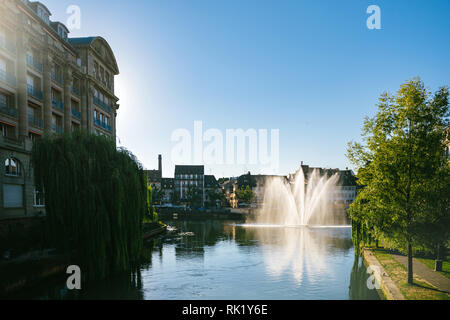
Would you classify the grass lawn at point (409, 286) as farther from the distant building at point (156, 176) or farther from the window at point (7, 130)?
the distant building at point (156, 176)

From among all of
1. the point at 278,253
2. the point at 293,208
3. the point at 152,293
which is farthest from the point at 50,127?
the point at 293,208

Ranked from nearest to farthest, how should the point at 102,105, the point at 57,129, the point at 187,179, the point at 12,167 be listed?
the point at 12,167 < the point at 57,129 < the point at 102,105 < the point at 187,179

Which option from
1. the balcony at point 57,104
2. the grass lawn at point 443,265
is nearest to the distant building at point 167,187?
the balcony at point 57,104

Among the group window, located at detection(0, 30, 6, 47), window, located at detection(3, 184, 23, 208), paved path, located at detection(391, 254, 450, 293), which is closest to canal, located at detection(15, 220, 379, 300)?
paved path, located at detection(391, 254, 450, 293)

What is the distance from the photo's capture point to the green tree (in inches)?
647

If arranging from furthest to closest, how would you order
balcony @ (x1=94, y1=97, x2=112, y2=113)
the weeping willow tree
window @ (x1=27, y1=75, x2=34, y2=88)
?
1. balcony @ (x1=94, y1=97, x2=112, y2=113)
2. window @ (x1=27, y1=75, x2=34, y2=88)
3. the weeping willow tree

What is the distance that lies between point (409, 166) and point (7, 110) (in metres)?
34.0

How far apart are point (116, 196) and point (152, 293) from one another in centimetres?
632

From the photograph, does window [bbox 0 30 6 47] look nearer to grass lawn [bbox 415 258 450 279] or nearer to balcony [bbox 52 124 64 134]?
balcony [bbox 52 124 64 134]

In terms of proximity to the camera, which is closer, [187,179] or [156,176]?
[187,179]

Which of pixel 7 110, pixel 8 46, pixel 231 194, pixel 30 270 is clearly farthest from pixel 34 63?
pixel 231 194

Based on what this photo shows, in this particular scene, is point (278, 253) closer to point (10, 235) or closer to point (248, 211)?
point (10, 235)

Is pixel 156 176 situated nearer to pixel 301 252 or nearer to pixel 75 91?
pixel 75 91

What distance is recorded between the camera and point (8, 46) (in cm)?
3209
